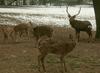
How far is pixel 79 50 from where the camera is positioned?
1140cm

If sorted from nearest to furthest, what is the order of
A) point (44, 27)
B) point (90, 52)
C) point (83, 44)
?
point (90, 52), point (44, 27), point (83, 44)

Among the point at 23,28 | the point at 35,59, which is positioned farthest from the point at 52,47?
the point at 23,28

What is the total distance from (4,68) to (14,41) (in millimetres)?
4680

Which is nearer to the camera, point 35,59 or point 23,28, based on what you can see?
point 35,59

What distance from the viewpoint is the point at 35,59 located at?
965cm

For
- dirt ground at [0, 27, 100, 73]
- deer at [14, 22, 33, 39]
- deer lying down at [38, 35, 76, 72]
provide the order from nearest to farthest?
1. deer lying down at [38, 35, 76, 72]
2. dirt ground at [0, 27, 100, 73]
3. deer at [14, 22, 33, 39]

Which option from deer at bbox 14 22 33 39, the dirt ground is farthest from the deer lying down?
deer at bbox 14 22 33 39

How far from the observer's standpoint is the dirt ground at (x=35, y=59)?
335 inches

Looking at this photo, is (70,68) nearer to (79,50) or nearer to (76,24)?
(79,50)

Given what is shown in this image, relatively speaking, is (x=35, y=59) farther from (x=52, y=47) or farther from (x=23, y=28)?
(x=23, y=28)

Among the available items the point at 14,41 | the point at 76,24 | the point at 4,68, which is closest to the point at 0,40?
the point at 14,41

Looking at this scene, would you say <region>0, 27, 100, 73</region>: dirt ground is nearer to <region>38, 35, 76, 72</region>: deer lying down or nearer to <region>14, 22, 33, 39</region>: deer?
<region>38, 35, 76, 72</region>: deer lying down

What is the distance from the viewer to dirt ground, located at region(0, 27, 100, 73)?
8519mm

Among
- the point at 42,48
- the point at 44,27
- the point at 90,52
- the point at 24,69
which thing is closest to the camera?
the point at 42,48
